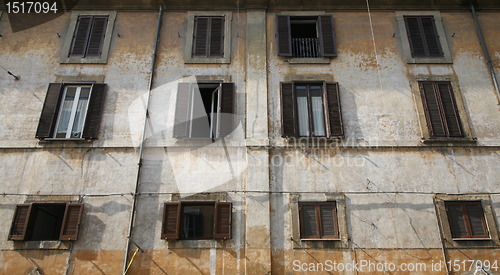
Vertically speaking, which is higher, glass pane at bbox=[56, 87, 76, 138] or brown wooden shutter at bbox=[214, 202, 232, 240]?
glass pane at bbox=[56, 87, 76, 138]

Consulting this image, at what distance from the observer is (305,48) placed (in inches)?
395

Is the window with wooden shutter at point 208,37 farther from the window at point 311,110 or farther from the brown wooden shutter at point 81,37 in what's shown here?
the brown wooden shutter at point 81,37

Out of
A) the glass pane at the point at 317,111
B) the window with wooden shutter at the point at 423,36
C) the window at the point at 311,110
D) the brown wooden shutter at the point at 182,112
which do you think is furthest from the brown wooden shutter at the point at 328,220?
the window with wooden shutter at the point at 423,36

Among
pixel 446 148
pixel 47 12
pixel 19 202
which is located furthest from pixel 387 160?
pixel 47 12

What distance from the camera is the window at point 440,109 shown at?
859cm

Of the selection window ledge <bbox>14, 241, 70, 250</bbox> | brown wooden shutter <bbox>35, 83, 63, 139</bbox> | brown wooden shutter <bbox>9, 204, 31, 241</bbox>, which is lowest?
window ledge <bbox>14, 241, 70, 250</bbox>

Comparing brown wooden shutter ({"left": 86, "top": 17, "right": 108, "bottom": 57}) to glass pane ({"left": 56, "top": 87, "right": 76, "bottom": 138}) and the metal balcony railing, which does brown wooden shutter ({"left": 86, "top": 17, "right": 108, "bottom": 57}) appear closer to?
glass pane ({"left": 56, "top": 87, "right": 76, "bottom": 138})

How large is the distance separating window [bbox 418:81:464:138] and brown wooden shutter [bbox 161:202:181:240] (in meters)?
6.52

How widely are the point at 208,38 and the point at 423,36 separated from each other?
20.7ft

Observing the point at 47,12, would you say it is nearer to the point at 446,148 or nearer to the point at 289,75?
the point at 289,75

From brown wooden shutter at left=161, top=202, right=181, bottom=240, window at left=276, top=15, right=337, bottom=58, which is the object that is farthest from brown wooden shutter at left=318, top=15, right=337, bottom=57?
brown wooden shutter at left=161, top=202, right=181, bottom=240

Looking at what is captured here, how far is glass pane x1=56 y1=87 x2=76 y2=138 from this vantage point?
8680mm

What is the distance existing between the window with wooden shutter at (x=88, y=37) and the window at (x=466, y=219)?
1004 centimetres

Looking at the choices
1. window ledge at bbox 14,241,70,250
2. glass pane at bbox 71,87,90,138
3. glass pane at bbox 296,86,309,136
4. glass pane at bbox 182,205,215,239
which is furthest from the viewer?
glass pane at bbox 296,86,309,136
